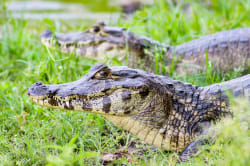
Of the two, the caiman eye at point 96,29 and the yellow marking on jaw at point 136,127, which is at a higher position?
the caiman eye at point 96,29

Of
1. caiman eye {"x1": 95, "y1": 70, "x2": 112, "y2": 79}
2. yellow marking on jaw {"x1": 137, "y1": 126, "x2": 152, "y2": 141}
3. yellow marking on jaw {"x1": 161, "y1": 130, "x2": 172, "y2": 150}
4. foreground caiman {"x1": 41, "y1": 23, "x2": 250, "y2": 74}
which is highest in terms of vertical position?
foreground caiman {"x1": 41, "y1": 23, "x2": 250, "y2": 74}

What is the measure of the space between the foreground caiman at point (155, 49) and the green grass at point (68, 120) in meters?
0.27

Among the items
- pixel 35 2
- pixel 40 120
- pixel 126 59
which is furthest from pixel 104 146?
pixel 35 2

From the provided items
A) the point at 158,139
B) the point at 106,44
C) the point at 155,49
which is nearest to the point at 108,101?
the point at 158,139

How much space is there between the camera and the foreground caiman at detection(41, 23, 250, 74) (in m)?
4.82

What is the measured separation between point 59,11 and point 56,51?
583 cm

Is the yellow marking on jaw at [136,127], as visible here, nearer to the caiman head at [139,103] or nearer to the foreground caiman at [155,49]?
the caiman head at [139,103]

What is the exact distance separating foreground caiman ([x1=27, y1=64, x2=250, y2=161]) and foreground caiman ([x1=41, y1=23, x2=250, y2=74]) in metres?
1.55

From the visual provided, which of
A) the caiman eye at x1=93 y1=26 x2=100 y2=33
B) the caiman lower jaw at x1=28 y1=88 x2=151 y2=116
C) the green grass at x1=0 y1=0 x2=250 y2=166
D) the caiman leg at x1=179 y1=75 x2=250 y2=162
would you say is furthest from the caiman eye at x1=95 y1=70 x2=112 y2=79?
the caiman eye at x1=93 y1=26 x2=100 y2=33

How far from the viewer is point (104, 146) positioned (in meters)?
3.27

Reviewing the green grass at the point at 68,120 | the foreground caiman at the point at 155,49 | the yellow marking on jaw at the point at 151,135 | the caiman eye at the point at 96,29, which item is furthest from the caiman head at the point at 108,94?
the caiman eye at the point at 96,29

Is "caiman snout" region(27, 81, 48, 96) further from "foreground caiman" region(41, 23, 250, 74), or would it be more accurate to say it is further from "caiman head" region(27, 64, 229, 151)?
"foreground caiman" region(41, 23, 250, 74)

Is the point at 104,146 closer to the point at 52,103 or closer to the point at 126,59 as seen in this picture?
the point at 52,103

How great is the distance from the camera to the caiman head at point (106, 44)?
504 cm
